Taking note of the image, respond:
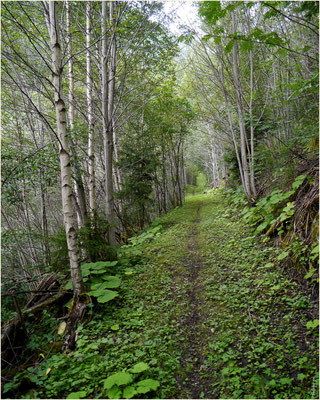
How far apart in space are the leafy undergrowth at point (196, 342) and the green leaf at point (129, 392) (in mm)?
11

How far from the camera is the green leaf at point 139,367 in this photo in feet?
7.65

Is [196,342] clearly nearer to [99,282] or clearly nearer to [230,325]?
[230,325]

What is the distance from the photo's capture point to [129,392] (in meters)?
2.13

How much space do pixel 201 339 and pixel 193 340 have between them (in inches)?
4.2

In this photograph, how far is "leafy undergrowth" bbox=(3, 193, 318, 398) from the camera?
2234 mm

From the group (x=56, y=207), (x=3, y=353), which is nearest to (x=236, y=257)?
(x=3, y=353)

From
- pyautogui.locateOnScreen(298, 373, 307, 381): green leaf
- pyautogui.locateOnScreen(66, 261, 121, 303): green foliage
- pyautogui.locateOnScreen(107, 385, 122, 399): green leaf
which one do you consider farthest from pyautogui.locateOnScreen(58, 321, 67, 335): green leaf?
pyautogui.locateOnScreen(298, 373, 307, 381): green leaf

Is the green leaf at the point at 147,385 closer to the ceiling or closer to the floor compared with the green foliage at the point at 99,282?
closer to the floor

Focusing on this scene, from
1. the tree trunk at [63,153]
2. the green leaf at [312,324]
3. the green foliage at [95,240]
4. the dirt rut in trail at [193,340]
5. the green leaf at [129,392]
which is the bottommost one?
the dirt rut in trail at [193,340]

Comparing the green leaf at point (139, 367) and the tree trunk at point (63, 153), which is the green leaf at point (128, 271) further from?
the green leaf at point (139, 367)

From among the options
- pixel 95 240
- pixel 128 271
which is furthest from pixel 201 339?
pixel 95 240

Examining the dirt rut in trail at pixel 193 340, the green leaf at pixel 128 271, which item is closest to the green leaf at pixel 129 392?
the dirt rut in trail at pixel 193 340

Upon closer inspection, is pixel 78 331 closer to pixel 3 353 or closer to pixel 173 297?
pixel 3 353

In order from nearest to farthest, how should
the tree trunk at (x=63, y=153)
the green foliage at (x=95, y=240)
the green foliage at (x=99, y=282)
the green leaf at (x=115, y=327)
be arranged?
the green leaf at (x=115, y=327) < the tree trunk at (x=63, y=153) < the green foliage at (x=99, y=282) < the green foliage at (x=95, y=240)
